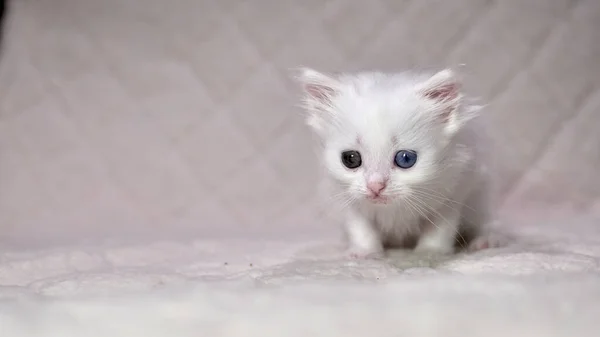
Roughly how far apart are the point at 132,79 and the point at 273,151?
1.41ft

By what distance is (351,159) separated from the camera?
123 centimetres

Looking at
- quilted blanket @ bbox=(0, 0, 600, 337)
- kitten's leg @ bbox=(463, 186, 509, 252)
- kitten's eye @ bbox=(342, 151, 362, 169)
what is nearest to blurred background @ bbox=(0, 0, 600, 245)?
quilted blanket @ bbox=(0, 0, 600, 337)

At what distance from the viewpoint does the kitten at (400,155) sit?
1.19 meters

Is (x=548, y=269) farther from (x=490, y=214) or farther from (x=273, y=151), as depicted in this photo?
(x=273, y=151)

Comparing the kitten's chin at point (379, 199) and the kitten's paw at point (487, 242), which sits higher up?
the kitten's chin at point (379, 199)

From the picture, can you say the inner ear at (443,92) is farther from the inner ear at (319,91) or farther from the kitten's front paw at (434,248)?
the kitten's front paw at (434,248)

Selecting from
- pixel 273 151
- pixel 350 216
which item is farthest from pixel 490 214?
pixel 273 151

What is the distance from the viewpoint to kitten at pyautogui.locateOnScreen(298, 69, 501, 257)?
3.89ft

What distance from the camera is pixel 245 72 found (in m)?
1.82

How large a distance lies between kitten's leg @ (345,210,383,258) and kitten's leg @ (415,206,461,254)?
8 cm

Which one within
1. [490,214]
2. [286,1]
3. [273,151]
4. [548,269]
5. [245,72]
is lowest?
[548,269]

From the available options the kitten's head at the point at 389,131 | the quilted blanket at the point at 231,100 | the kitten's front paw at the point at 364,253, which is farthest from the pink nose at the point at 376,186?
the quilted blanket at the point at 231,100

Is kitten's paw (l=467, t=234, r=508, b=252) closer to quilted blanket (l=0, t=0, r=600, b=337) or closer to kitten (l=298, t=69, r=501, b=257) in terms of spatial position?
kitten (l=298, t=69, r=501, b=257)

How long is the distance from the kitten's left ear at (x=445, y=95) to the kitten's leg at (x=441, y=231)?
175mm
